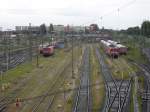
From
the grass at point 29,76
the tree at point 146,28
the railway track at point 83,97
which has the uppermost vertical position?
the tree at point 146,28

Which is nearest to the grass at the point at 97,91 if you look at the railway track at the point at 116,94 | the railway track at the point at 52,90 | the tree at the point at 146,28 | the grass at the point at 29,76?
the railway track at the point at 116,94

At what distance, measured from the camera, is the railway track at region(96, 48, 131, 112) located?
94.5 feet

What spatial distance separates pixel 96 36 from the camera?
14612cm

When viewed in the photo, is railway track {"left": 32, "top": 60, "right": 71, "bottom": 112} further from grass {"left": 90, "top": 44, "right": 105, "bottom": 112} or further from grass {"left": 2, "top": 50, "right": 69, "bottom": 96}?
grass {"left": 90, "top": 44, "right": 105, "bottom": 112}

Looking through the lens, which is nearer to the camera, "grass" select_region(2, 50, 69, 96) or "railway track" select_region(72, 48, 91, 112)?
"railway track" select_region(72, 48, 91, 112)

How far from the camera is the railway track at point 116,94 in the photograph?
28.8 meters

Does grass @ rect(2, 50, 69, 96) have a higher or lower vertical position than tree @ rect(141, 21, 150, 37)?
lower

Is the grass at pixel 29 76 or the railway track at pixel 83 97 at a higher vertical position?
the grass at pixel 29 76

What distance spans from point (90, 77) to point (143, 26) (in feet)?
212

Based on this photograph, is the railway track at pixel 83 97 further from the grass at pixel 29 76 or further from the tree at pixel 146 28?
the tree at pixel 146 28

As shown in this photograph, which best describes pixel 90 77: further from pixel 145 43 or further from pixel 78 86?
pixel 145 43

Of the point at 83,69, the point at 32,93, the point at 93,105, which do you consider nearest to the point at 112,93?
the point at 93,105

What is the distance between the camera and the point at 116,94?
34.0 meters

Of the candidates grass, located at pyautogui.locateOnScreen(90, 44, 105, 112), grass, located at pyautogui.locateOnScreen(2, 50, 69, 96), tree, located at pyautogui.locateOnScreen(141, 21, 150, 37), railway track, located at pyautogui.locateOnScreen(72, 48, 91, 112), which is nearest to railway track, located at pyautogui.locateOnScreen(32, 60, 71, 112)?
grass, located at pyautogui.locateOnScreen(2, 50, 69, 96)
